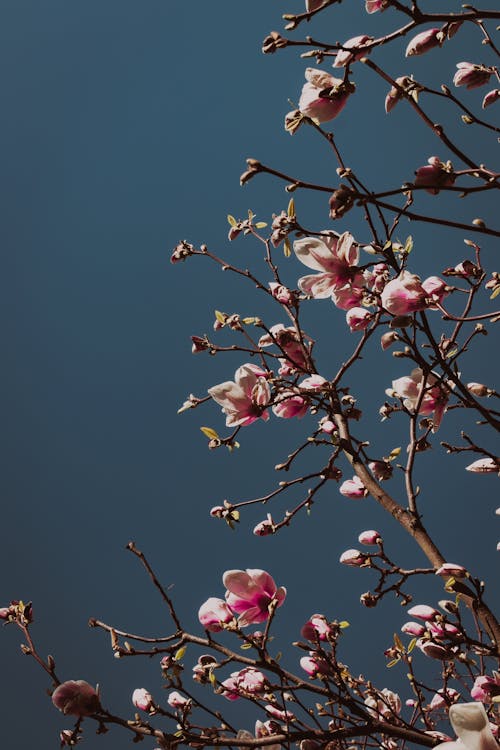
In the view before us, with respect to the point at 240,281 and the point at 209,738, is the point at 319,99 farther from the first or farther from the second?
the point at 240,281

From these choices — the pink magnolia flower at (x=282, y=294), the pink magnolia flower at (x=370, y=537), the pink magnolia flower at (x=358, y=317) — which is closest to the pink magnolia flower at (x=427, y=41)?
the pink magnolia flower at (x=358, y=317)

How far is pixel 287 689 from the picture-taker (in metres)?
0.73

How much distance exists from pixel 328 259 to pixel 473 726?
565mm

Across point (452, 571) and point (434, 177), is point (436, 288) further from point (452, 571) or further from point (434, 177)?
point (452, 571)

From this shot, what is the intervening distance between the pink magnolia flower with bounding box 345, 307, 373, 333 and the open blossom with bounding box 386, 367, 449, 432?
11 cm

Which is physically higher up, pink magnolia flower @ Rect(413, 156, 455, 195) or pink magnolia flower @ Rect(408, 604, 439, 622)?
pink magnolia flower @ Rect(413, 156, 455, 195)

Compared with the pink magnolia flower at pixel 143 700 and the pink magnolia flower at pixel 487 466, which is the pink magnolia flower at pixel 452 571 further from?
the pink magnolia flower at pixel 143 700

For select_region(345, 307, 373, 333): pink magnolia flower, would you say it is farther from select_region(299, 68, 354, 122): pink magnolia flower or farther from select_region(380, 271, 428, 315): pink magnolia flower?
select_region(299, 68, 354, 122): pink magnolia flower

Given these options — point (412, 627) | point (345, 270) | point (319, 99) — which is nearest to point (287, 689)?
point (412, 627)

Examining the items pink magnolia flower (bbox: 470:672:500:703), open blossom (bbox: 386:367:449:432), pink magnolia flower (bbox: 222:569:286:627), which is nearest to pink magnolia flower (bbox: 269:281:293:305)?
open blossom (bbox: 386:367:449:432)

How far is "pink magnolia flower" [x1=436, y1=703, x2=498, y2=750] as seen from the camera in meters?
0.51

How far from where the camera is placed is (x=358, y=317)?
1.00 m

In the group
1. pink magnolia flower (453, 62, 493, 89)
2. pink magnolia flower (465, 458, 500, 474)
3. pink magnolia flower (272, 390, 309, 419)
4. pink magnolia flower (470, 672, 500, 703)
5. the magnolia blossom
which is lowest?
pink magnolia flower (470, 672, 500, 703)

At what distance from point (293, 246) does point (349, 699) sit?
0.56 metres
